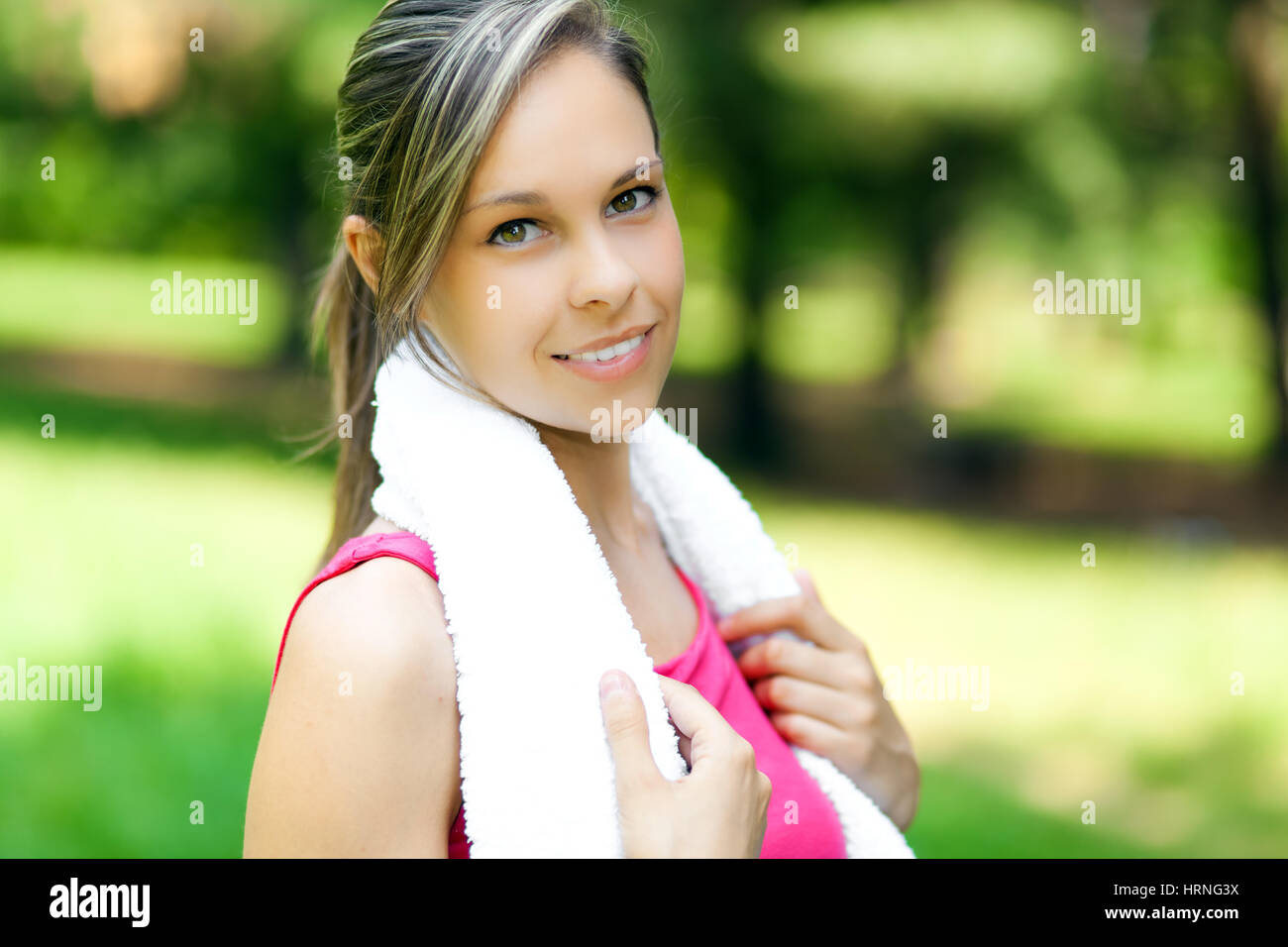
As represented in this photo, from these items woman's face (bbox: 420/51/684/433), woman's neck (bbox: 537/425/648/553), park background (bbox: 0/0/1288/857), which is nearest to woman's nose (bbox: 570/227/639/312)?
woman's face (bbox: 420/51/684/433)

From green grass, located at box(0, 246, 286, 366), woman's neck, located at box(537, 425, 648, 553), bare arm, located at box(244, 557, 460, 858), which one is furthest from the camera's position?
green grass, located at box(0, 246, 286, 366)

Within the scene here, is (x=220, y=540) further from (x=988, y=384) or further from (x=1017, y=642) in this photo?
(x=988, y=384)

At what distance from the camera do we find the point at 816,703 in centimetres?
204

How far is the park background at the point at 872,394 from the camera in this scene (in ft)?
18.4

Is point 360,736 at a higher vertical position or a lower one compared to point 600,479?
lower

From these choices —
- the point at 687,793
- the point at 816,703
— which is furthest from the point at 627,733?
the point at 816,703

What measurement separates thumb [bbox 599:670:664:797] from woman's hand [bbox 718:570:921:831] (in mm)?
550

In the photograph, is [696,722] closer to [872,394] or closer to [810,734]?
[810,734]

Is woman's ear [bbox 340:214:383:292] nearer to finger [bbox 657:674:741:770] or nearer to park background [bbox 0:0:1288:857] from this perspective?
finger [bbox 657:674:741:770]

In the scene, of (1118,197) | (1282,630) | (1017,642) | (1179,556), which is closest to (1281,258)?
(1118,197)

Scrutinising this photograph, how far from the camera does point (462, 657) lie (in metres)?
1.50

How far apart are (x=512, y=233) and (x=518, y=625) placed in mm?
522

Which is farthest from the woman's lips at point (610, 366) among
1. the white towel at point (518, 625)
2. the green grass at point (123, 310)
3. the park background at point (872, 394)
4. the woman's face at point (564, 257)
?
the green grass at point (123, 310)

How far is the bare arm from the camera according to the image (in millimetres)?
1418
